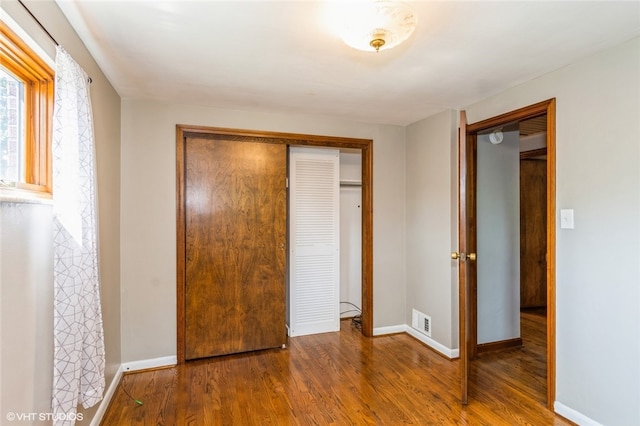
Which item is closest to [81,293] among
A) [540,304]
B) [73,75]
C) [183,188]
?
[73,75]

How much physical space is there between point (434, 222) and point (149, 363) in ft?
9.25

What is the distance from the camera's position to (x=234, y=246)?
304cm

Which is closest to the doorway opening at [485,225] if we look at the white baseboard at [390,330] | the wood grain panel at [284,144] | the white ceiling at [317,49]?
the white ceiling at [317,49]

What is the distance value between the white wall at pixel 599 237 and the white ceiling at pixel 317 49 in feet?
0.66

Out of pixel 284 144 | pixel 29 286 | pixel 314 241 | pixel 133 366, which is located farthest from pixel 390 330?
pixel 29 286

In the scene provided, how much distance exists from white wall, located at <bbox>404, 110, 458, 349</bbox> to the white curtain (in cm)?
268

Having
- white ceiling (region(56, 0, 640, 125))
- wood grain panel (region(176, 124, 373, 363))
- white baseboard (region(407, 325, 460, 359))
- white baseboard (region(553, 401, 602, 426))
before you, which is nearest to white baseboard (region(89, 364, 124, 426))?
wood grain panel (region(176, 124, 373, 363))

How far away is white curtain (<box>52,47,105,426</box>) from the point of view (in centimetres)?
140

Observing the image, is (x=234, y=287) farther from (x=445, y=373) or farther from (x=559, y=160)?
(x=559, y=160)

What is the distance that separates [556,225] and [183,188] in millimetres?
2828

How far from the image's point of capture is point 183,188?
2.86 metres

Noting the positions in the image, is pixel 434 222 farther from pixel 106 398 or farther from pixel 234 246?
pixel 106 398

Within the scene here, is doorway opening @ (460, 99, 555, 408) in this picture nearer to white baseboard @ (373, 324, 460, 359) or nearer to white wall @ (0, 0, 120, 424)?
white baseboard @ (373, 324, 460, 359)

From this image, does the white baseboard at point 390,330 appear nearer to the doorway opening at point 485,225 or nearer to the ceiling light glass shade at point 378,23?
the doorway opening at point 485,225
